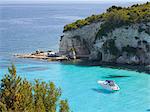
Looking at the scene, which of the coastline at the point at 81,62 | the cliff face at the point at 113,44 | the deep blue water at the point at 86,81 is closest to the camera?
the deep blue water at the point at 86,81

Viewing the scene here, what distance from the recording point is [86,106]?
39906 millimetres

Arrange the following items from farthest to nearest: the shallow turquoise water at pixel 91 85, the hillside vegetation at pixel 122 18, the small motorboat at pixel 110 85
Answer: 1. the hillside vegetation at pixel 122 18
2. the small motorboat at pixel 110 85
3. the shallow turquoise water at pixel 91 85

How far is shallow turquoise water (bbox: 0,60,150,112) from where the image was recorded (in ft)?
132

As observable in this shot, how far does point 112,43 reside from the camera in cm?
6284

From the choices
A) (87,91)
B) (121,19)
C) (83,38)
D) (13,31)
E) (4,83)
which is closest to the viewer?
A: (4,83)

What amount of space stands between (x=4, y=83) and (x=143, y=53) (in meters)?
42.6

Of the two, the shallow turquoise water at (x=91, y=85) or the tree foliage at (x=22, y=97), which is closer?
the tree foliage at (x=22, y=97)

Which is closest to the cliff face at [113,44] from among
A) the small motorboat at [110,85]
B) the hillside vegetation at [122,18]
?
the hillside vegetation at [122,18]

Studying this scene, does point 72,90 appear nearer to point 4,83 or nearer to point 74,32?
point 74,32

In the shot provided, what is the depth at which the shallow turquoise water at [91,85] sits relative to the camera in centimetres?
4019

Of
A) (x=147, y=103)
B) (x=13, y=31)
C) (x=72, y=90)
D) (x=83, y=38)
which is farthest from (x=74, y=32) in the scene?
(x=13, y=31)

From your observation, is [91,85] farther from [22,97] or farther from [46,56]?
[22,97]

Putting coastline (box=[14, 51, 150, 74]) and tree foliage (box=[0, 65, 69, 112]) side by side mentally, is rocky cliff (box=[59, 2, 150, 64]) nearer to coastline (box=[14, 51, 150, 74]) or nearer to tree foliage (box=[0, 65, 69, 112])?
coastline (box=[14, 51, 150, 74])

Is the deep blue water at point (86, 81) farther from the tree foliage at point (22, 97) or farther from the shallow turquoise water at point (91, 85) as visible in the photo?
the tree foliage at point (22, 97)
